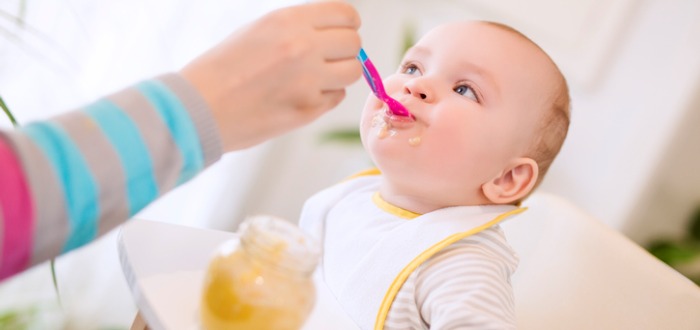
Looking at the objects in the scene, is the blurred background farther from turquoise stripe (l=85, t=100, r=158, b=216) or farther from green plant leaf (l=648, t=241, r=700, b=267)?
turquoise stripe (l=85, t=100, r=158, b=216)

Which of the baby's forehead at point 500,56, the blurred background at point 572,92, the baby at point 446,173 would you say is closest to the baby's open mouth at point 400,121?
the baby at point 446,173

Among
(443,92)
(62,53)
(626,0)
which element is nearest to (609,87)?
(626,0)

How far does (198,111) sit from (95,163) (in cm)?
10

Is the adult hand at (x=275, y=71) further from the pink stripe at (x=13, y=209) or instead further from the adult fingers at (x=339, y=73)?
the pink stripe at (x=13, y=209)

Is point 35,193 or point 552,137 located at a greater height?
point 35,193

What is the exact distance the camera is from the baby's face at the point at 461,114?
3.17 feet

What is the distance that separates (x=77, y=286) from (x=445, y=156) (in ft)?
4.01

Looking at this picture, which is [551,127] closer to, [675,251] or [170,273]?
[170,273]

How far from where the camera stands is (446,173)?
0.97 metres

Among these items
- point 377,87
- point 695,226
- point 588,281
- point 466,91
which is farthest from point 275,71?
point 695,226

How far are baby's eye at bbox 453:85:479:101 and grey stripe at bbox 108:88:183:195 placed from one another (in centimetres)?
54

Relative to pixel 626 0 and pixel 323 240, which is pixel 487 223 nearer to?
pixel 323 240

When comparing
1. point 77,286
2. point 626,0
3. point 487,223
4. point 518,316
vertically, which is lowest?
point 77,286

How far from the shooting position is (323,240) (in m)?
1.09
